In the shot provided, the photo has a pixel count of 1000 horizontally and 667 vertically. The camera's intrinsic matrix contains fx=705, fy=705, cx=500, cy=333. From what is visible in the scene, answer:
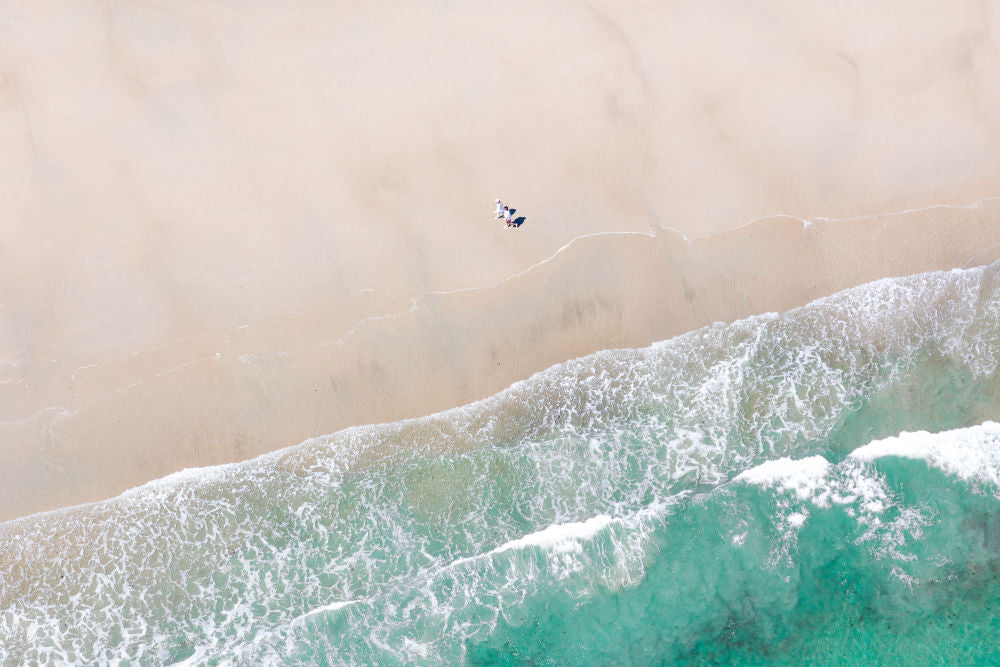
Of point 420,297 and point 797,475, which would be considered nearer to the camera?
point 420,297

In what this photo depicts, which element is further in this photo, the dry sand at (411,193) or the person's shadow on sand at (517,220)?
the person's shadow on sand at (517,220)

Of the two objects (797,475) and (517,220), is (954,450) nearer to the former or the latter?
(797,475)

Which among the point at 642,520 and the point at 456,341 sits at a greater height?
the point at 456,341

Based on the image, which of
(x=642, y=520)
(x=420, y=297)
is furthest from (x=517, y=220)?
(x=642, y=520)

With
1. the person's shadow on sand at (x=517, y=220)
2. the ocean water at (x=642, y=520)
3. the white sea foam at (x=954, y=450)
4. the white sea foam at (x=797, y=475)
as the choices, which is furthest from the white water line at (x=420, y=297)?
the white sea foam at (x=797, y=475)

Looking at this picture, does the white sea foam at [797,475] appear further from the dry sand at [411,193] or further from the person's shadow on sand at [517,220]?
the person's shadow on sand at [517,220]

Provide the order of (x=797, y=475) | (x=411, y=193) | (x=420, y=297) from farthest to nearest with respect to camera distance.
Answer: (x=797, y=475) < (x=411, y=193) < (x=420, y=297)
